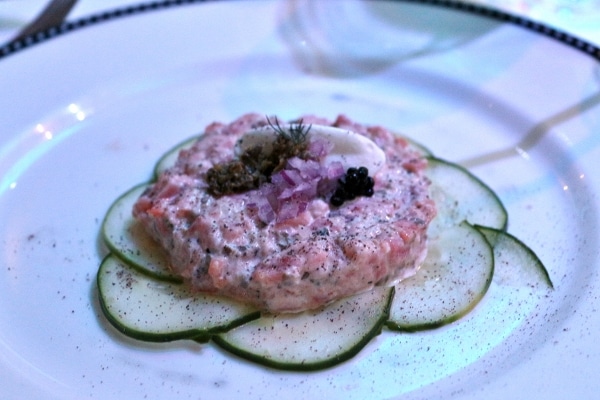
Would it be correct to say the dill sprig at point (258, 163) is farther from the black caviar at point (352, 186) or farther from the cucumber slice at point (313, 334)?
the cucumber slice at point (313, 334)

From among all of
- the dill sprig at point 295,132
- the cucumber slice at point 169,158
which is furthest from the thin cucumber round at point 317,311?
the dill sprig at point 295,132

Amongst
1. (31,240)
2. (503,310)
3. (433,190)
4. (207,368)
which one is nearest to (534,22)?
(433,190)

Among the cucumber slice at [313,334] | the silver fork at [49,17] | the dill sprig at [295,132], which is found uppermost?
the silver fork at [49,17]

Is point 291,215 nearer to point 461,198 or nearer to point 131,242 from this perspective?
point 131,242

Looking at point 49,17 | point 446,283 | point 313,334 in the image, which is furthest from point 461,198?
point 49,17

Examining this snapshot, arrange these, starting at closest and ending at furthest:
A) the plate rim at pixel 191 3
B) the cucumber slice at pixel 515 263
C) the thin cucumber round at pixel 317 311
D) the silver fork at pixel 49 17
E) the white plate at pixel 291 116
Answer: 1. the white plate at pixel 291 116
2. the thin cucumber round at pixel 317 311
3. the cucumber slice at pixel 515 263
4. the plate rim at pixel 191 3
5. the silver fork at pixel 49 17

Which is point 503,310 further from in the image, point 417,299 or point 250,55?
point 250,55

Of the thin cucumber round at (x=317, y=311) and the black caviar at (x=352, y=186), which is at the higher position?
the black caviar at (x=352, y=186)
